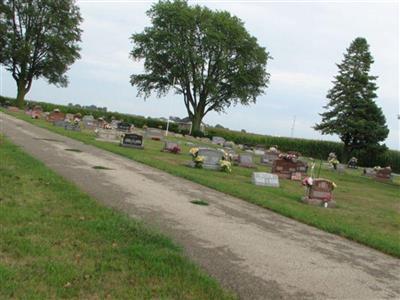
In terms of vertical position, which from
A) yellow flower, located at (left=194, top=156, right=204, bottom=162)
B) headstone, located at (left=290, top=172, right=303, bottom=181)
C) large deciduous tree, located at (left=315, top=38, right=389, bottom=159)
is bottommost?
headstone, located at (left=290, top=172, right=303, bottom=181)

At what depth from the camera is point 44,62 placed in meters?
56.8

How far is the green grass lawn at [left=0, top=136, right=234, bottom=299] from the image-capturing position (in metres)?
4.27

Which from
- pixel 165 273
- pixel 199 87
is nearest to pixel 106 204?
pixel 165 273

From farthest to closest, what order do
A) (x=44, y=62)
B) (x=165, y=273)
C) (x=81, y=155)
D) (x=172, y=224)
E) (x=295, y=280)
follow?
(x=44, y=62), (x=81, y=155), (x=172, y=224), (x=295, y=280), (x=165, y=273)

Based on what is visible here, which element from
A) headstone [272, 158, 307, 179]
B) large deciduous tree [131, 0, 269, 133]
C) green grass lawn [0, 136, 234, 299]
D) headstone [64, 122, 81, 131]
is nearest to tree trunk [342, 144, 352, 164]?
large deciduous tree [131, 0, 269, 133]

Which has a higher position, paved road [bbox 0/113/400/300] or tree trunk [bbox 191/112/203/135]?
tree trunk [bbox 191/112/203/135]

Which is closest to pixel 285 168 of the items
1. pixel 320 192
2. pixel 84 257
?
pixel 320 192

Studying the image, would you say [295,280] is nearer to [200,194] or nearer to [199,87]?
[200,194]

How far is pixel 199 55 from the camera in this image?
2210 inches

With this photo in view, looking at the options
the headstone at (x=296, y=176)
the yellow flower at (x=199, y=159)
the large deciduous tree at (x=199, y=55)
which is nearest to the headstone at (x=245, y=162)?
the headstone at (x=296, y=176)

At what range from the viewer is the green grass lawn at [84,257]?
4.27 meters

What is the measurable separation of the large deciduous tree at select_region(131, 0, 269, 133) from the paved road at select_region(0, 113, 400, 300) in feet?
149

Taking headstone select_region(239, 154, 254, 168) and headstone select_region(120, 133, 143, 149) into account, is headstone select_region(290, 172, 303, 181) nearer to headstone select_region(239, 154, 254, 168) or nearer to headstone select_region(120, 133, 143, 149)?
headstone select_region(239, 154, 254, 168)

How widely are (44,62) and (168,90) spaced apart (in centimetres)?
1559
